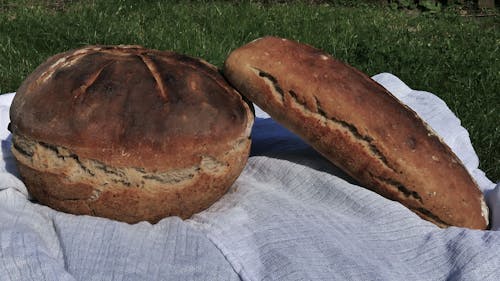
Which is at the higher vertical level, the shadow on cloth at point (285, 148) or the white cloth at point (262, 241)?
the white cloth at point (262, 241)

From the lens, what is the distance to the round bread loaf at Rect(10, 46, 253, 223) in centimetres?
201

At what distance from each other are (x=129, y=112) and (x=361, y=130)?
2.48 feet

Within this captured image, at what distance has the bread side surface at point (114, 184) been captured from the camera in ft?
6.75

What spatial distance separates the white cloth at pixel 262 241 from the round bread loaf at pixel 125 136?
0.07m

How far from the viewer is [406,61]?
4668 mm

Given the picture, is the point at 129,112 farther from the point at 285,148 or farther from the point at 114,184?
the point at 285,148

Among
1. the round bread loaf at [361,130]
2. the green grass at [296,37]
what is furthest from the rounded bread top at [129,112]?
the green grass at [296,37]

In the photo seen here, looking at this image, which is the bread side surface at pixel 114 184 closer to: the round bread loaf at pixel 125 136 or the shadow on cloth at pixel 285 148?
the round bread loaf at pixel 125 136

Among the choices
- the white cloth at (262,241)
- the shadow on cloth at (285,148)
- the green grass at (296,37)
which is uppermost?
the white cloth at (262,241)

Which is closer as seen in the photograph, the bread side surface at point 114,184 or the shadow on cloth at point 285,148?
the bread side surface at point 114,184

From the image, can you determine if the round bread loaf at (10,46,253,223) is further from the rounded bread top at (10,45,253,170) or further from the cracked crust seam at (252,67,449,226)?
the cracked crust seam at (252,67,449,226)

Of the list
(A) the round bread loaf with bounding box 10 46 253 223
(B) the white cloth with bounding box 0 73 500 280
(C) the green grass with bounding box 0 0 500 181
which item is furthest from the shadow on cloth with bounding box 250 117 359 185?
(C) the green grass with bounding box 0 0 500 181

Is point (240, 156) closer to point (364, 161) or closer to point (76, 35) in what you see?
point (364, 161)

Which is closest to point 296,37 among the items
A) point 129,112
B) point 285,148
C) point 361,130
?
point 285,148
